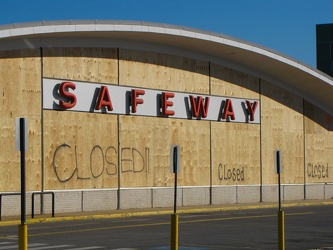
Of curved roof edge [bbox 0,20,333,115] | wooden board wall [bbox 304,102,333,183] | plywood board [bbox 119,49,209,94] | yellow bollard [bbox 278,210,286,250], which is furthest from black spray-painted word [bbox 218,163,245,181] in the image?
yellow bollard [bbox 278,210,286,250]

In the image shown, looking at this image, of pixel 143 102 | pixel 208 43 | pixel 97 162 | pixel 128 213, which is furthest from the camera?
pixel 208 43

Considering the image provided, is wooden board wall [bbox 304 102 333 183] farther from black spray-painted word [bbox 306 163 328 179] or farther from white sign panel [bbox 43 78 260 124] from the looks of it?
white sign panel [bbox 43 78 260 124]

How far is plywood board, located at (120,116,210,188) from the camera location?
36.8 meters

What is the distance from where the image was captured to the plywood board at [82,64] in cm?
3347

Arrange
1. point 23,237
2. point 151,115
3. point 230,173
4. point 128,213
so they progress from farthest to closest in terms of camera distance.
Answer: point 230,173 → point 151,115 → point 128,213 → point 23,237

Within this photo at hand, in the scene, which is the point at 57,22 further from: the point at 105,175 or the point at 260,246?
the point at 260,246

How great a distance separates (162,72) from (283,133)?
33.0 feet

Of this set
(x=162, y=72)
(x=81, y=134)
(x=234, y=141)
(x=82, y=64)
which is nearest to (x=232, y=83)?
(x=234, y=141)

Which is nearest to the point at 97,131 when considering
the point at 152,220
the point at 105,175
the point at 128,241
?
the point at 105,175

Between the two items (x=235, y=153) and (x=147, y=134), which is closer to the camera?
(x=147, y=134)

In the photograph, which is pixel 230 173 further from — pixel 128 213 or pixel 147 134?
pixel 128 213

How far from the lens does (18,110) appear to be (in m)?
32.0

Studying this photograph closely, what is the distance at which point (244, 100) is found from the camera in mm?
43250

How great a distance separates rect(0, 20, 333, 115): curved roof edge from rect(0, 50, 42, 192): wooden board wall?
3.16ft
